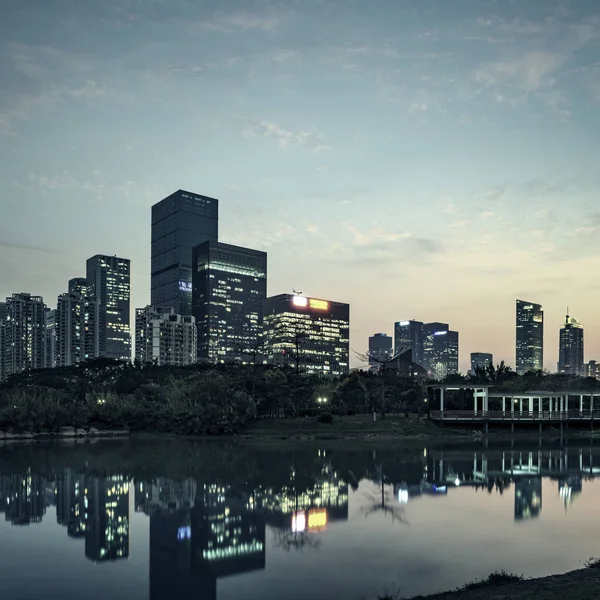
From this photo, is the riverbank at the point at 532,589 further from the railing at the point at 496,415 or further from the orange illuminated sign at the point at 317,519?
the railing at the point at 496,415

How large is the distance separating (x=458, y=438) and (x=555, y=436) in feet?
39.9

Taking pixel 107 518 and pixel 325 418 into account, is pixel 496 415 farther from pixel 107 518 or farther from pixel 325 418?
pixel 107 518

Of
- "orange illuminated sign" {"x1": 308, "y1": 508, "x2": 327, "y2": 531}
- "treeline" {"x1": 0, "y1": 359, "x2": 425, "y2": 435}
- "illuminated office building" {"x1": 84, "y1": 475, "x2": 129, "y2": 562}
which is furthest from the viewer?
"treeline" {"x1": 0, "y1": 359, "x2": 425, "y2": 435}

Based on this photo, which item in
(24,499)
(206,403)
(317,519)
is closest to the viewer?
(317,519)

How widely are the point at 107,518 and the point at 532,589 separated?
21.4 meters

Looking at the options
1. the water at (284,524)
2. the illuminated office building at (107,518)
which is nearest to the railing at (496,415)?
the water at (284,524)

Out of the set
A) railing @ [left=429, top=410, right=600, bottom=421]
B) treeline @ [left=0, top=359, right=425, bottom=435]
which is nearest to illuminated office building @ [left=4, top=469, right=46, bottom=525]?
treeline @ [left=0, top=359, right=425, bottom=435]

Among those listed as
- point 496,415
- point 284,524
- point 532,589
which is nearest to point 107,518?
point 284,524

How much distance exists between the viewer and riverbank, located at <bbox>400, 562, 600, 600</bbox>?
17.3 m

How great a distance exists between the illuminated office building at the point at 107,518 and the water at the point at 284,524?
77 mm

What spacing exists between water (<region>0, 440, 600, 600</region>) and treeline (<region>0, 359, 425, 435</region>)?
2094cm

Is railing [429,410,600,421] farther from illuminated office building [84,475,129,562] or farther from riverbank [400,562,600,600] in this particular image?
riverbank [400,562,600,600]

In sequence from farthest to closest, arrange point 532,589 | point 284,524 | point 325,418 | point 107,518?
point 325,418 → point 107,518 → point 284,524 → point 532,589

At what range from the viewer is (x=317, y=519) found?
104ft
